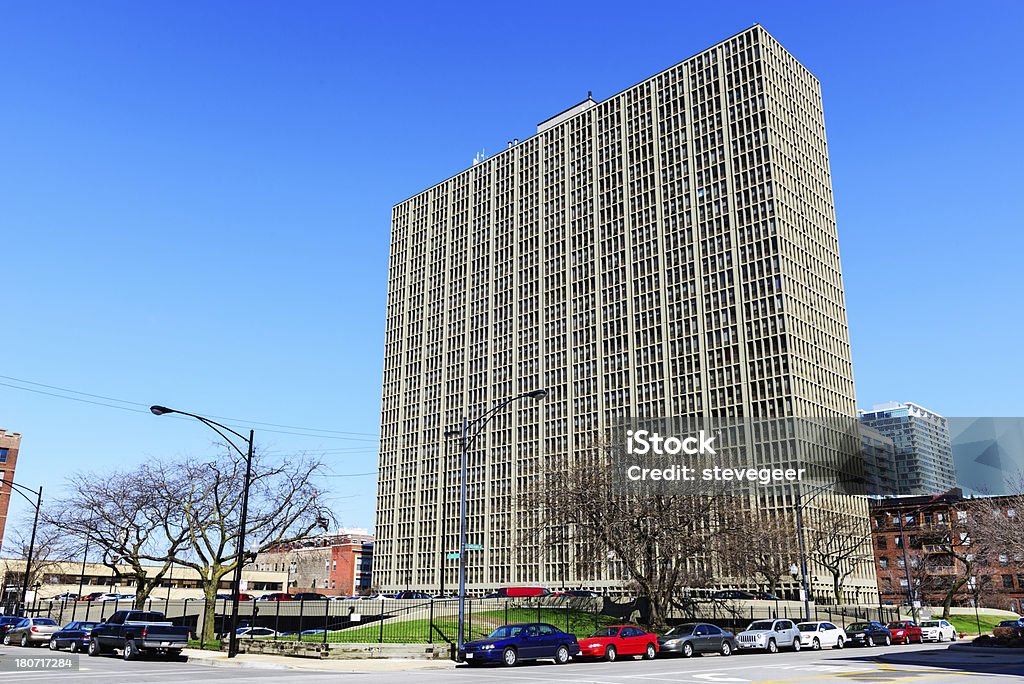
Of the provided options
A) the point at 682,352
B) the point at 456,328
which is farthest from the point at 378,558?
the point at 682,352

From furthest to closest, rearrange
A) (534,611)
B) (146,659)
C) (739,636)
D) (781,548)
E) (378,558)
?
(378,558), (781,548), (534,611), (739,636), (146,659)

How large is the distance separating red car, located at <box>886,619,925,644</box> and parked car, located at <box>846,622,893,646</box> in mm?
1186

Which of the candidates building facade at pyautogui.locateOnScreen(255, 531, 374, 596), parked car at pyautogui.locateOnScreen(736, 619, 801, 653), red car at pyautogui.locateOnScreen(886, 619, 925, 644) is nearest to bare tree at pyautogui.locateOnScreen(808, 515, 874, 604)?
red car at pyautogui.locateOnScreen(886, 619, 925, 644)

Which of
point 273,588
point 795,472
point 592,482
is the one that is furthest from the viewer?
point 273,588

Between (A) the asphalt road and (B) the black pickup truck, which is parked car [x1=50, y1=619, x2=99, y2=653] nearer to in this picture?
(B) the black pickup truck

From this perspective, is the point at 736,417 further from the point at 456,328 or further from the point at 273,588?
the point at 273,588

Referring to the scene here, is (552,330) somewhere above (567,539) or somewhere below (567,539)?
above

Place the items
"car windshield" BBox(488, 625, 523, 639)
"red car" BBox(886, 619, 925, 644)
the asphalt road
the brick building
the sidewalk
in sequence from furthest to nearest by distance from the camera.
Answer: the brick building
"red car" BBox(886, 619, 925, 644)
"car windshield" BBox(488, 625, 523, 639)
the sidewalk
the asphalt road

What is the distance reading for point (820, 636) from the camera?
142 ft

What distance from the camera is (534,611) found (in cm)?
5659

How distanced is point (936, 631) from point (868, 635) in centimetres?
893

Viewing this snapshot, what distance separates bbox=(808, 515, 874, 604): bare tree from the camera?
75250mm

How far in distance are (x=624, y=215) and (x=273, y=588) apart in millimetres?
106815

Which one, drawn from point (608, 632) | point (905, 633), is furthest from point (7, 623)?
point (905, 633)
